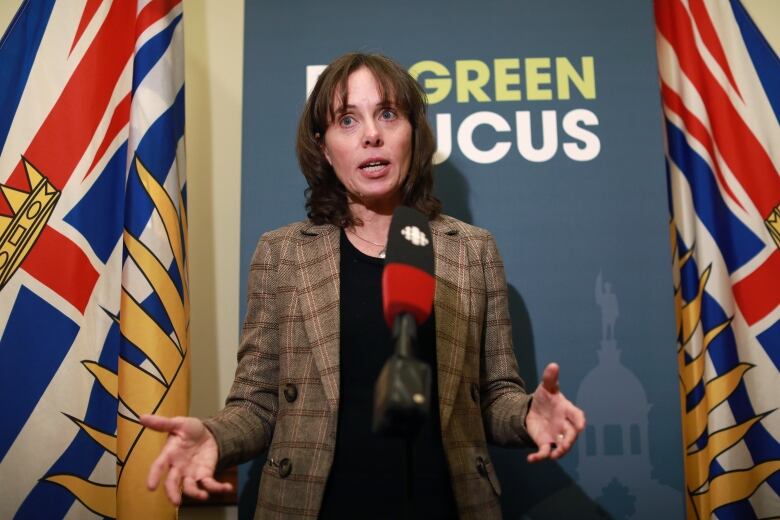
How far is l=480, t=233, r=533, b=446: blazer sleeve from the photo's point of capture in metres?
1.62

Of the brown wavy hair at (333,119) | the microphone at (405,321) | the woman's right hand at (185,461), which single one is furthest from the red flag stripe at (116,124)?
the microphone at (405,321)

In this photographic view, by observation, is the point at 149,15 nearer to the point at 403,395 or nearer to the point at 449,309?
the point at 449,309

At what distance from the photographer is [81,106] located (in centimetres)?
222

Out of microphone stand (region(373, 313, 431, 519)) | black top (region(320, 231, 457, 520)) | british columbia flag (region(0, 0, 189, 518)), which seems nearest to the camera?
microphone stand (region(373, 313, 431, 519))

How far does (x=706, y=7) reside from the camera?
2346mm

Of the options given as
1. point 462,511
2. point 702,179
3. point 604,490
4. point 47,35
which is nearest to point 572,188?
point 702,179

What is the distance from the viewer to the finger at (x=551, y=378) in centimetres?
116

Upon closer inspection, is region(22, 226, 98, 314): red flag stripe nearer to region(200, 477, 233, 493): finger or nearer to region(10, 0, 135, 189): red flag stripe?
region(10, 0, 135, 189): red flag stripe

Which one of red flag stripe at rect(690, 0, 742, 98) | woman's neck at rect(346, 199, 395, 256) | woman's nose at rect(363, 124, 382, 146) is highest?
red flag stripe at rect(690, 0, 742, 98)

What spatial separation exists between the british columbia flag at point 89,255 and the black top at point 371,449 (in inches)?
32.2

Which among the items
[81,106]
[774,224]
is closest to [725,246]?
[774,224]

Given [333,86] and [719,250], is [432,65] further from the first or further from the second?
[719,250]

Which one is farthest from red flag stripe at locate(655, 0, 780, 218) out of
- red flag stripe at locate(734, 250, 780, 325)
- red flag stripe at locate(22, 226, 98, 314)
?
red flag stripe at locate(22, 226, 98, 314)

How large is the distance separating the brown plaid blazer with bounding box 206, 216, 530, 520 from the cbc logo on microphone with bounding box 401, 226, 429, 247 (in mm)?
565
